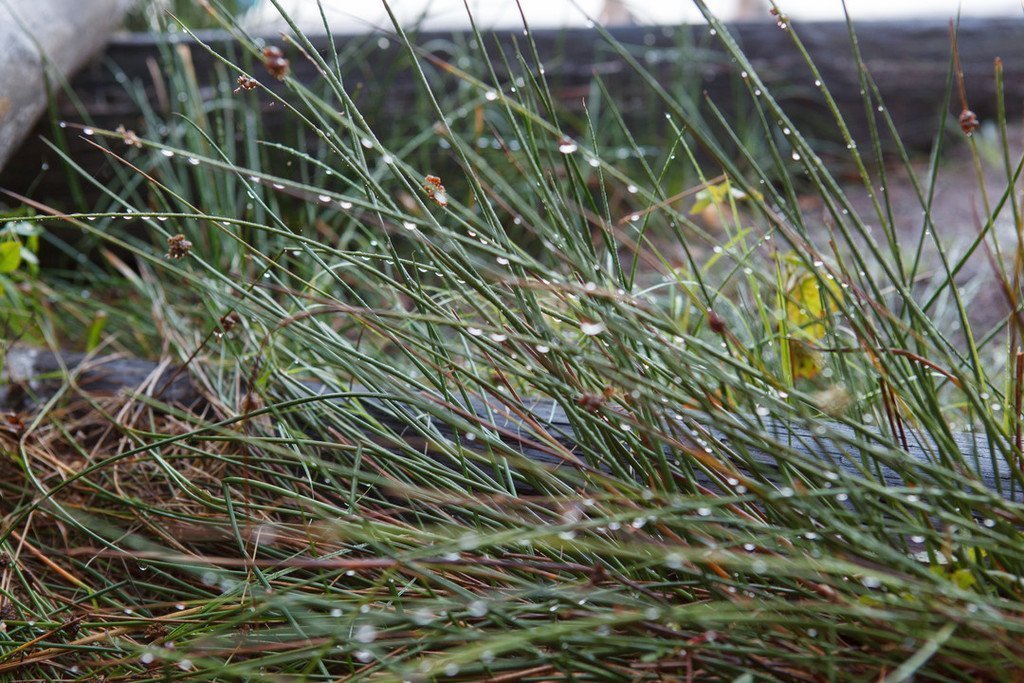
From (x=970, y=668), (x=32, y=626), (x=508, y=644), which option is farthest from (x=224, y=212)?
(x=970, y=668)

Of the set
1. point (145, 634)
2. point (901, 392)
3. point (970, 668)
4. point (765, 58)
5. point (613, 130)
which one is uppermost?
point (765, 58)

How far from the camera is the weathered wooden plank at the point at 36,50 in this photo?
6.08 feet

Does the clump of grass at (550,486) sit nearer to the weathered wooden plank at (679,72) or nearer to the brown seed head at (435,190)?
the brown seed head at (435,190)

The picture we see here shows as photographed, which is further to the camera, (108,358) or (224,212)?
(224,212)

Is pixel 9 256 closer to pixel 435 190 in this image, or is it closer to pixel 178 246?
pixel 178 246

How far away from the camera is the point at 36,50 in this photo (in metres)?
1.97

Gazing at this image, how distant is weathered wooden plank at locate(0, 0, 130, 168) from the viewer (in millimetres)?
1854

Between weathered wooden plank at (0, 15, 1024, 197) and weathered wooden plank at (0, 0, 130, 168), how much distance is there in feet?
0.35

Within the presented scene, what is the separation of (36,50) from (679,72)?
1.71 meters

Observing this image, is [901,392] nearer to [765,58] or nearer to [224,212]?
[224,212]

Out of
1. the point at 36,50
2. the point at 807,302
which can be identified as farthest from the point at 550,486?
the point at 36,50

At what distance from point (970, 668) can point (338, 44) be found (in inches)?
87.5

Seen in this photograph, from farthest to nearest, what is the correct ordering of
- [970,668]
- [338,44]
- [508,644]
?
1. [338,44]
2. [970,668]
3. [508,644]

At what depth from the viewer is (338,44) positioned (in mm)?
2441
